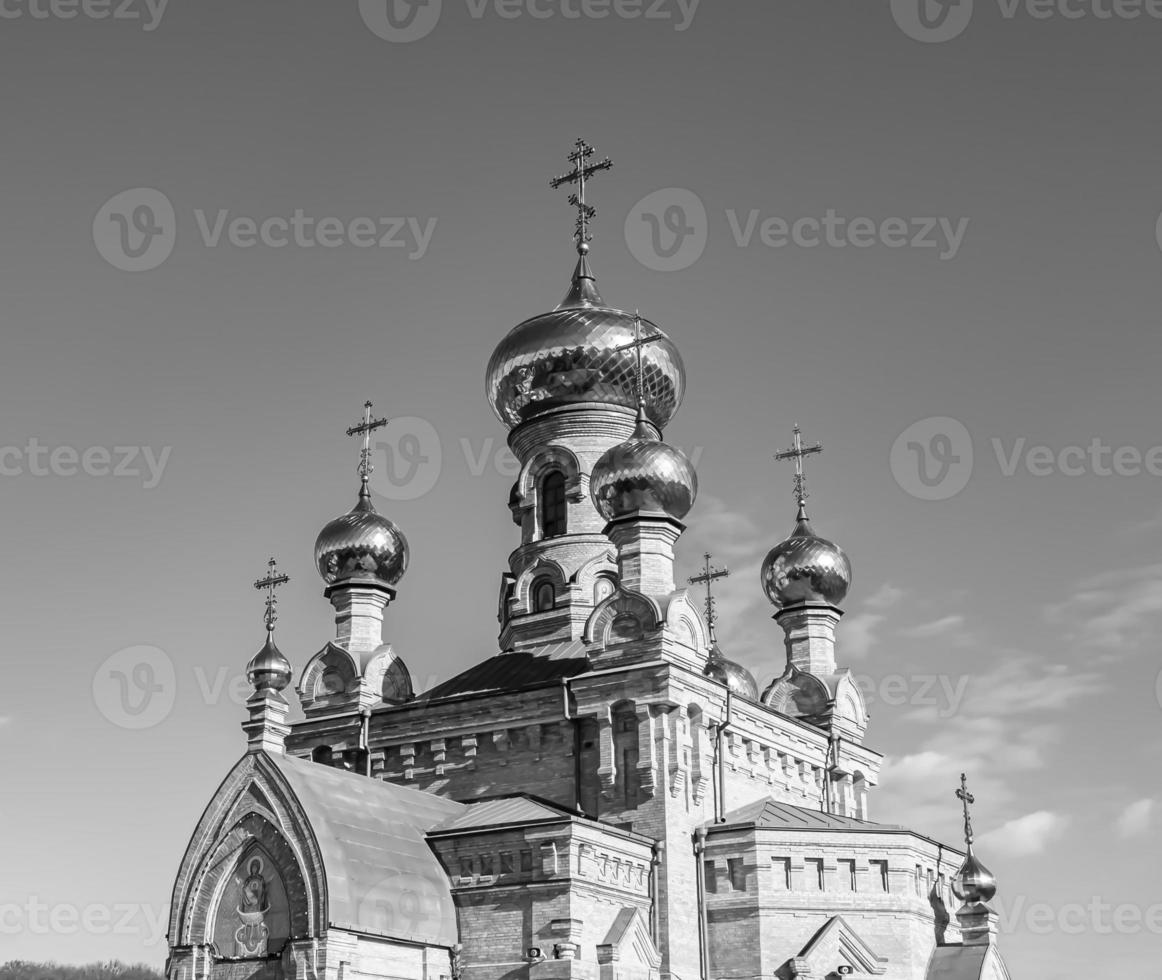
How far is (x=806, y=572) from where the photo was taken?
86.9ft

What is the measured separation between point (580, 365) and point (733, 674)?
21.7 feet

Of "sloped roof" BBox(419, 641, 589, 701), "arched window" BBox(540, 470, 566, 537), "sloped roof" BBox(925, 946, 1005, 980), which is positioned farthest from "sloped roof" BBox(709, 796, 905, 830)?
"arched window" BBox(540, 470, 566, 537)

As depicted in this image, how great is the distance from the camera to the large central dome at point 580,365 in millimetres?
25391

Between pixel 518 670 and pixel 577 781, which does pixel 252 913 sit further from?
pixel 518 670

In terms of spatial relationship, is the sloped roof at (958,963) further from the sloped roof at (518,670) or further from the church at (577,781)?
the sloped roof at (518,670)

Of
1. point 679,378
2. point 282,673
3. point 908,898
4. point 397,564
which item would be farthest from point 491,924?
point 679,378

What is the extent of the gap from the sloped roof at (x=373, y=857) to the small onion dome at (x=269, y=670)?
149 cm

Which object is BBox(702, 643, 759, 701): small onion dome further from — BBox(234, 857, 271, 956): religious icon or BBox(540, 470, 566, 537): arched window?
BBox(234, 857, 271, 956): religious icon

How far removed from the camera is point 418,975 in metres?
17.9

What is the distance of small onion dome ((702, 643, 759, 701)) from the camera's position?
2788 centimetres

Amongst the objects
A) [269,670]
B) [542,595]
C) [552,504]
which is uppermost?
[552,504]

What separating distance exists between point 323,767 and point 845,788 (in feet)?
32.5

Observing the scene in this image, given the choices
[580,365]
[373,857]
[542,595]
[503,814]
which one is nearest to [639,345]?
[580,365]

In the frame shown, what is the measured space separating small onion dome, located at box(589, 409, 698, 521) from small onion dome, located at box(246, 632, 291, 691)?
191 inches
